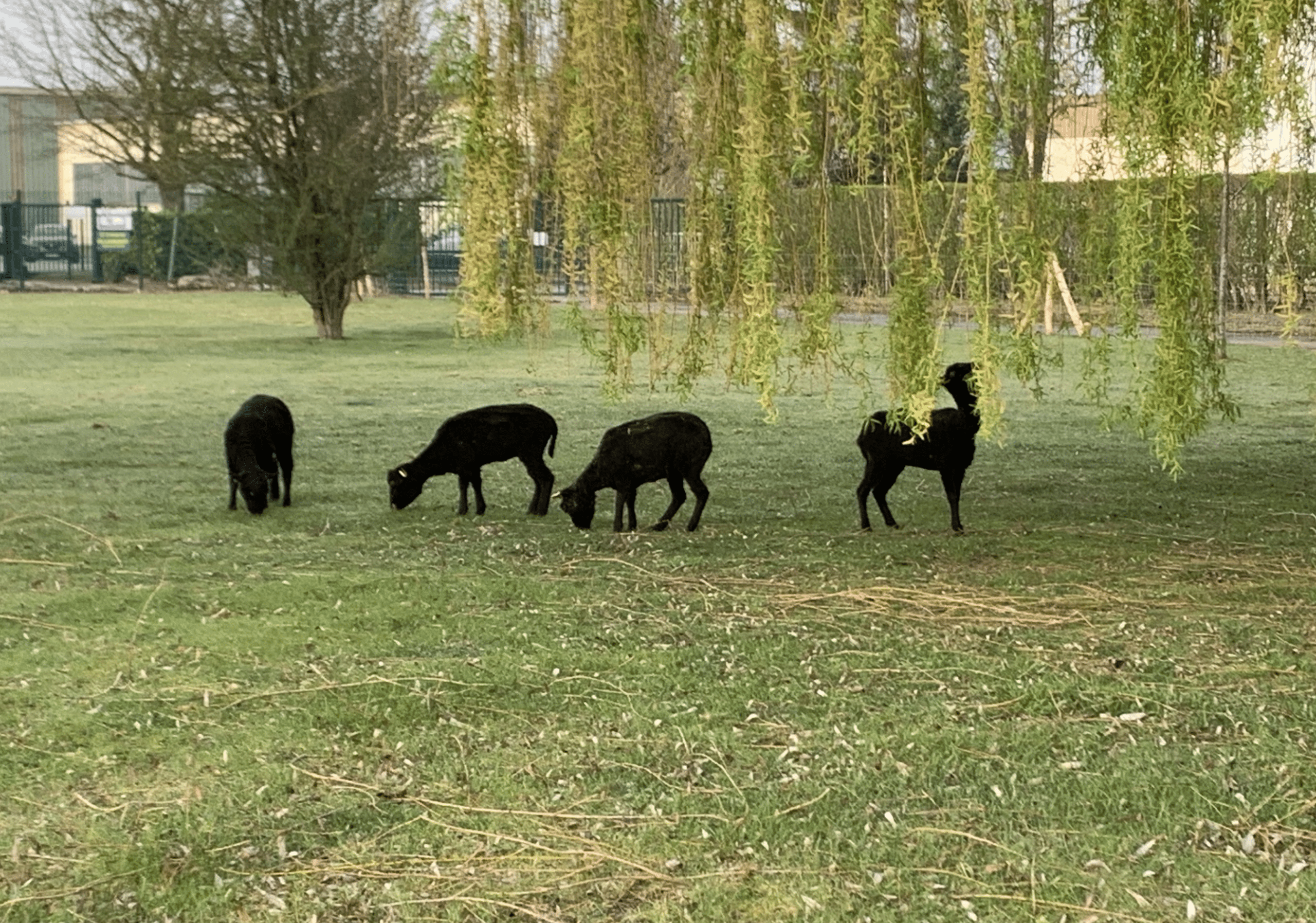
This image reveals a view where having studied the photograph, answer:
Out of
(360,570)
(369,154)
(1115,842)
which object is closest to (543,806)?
(1115,842)

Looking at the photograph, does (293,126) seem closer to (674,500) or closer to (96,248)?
(674,500)

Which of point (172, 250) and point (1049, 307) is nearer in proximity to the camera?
point (1049, 307)

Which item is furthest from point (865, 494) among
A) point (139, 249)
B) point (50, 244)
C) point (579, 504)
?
point (50, 244)

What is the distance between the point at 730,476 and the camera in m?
11.4

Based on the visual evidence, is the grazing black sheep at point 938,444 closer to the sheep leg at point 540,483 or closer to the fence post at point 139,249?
the sheep leg at point 540,483

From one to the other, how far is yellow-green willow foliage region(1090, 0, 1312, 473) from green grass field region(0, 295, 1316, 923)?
112 centimetres

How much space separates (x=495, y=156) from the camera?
25.2 ft

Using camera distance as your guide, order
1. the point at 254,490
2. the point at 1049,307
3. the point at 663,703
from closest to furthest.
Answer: the point at 663,703 → the point at 1049,307 → the point at 254,490

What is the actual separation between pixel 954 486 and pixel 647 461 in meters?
1.66

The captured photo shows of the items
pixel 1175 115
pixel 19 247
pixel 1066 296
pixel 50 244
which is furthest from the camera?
pixel 50 244

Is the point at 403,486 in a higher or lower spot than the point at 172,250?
lower

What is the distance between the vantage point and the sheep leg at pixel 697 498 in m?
8.78

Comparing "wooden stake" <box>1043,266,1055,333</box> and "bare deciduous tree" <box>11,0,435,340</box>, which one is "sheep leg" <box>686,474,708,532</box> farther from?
"bare deciduous tree" <box>11,0,435,340</box>

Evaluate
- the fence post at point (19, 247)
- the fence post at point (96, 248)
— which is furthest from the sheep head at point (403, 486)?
the fence post at point (96, 248)
